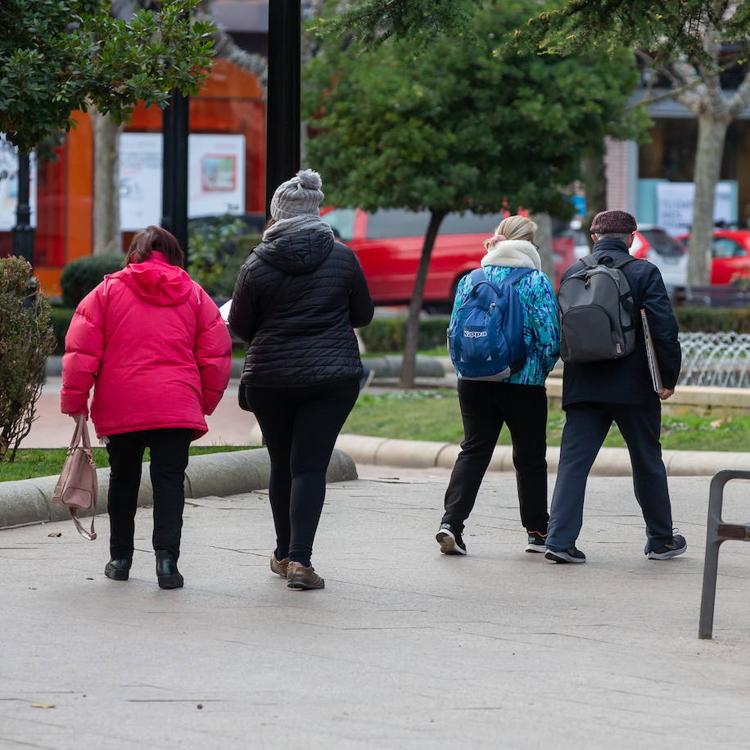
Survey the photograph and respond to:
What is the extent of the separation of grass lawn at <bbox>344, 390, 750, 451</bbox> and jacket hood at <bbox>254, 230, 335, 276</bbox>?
602cm

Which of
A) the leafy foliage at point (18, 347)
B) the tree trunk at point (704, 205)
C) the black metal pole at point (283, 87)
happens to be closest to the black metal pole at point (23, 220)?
the leafy foliage at point (18, 347)

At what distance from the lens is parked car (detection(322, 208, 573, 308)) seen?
26.4m

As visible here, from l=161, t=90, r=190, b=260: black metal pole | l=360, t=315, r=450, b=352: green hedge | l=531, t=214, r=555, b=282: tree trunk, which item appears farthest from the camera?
l=531, t=214, r=555, b=282: tree trunk

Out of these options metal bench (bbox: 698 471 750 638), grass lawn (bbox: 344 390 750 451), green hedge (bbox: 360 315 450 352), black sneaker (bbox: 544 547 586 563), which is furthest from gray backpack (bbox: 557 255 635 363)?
green hedge (bbox: 360 315 450 352)

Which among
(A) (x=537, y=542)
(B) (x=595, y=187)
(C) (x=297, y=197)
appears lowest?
(A) (x=537, y=542)

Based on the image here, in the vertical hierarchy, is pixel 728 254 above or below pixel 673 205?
below

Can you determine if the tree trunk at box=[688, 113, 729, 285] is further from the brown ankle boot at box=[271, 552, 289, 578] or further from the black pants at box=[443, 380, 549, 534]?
the brown ankle boot at box=[271, 552, 289, 578]

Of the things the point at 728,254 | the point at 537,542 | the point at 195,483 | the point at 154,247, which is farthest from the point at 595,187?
the point at 154,247

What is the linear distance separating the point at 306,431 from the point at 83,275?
14.0 meters

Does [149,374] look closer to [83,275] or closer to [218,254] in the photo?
[83,275]

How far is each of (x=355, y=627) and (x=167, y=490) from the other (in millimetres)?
1172

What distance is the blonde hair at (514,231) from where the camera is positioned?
802 cm

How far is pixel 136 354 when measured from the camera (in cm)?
710

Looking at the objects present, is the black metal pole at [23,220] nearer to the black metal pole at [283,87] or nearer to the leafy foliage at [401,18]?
the black metal pole at [283,87]
